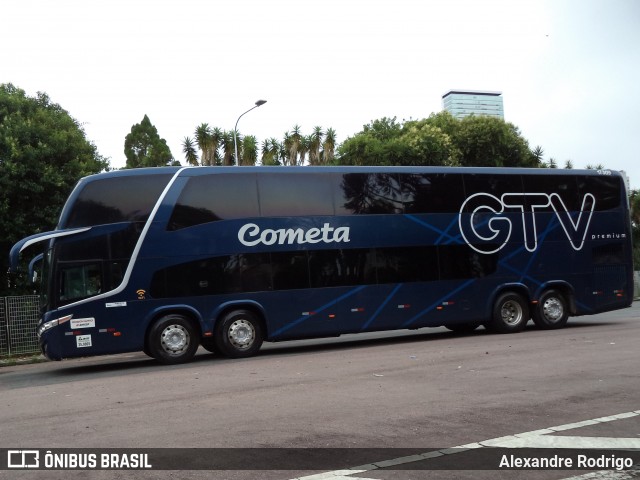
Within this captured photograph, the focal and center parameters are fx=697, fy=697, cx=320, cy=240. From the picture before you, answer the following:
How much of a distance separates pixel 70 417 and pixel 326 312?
808 cm

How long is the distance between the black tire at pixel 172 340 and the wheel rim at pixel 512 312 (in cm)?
822

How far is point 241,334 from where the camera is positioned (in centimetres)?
1518

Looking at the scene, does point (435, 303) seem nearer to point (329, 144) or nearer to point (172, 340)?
point (172, 340)

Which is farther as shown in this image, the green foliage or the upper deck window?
the green foliage

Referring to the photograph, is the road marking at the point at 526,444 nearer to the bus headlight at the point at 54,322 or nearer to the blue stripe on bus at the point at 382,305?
the blue stripe on bus at the point at 382,305

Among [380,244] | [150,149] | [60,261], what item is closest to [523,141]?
[150,149]

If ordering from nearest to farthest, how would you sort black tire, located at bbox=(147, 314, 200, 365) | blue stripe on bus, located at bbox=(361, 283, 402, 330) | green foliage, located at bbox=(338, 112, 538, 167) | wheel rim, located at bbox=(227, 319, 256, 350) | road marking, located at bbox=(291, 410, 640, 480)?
1. road marking, located at bbox=(291, 410, 640, 480)
2. black tire, located at bbox=(147, 314, 200, 365)
3. wheel rim, located at bbox=(227, 319, 256, 350)
4. blue stripe on bus, located at bbox=(361, 283, 402, 330)
5. green foliage, located at bbox=(338, 112, 538, 167)

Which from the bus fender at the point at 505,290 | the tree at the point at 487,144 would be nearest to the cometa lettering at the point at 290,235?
the bus fender at the point at 505,290

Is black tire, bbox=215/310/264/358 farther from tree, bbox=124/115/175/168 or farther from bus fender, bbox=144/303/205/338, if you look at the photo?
tree, bbox=124/115/175/168

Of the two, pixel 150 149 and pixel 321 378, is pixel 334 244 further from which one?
pixel 150 149

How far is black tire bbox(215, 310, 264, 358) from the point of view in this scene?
15.0m

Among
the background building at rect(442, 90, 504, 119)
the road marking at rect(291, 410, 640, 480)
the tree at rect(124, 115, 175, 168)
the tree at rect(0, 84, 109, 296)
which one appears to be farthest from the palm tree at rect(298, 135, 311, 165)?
the background building at rect(442, 90, 504, 119)

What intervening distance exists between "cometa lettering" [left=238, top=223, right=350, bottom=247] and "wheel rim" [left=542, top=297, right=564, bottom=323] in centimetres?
622

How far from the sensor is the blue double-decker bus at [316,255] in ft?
46.8
